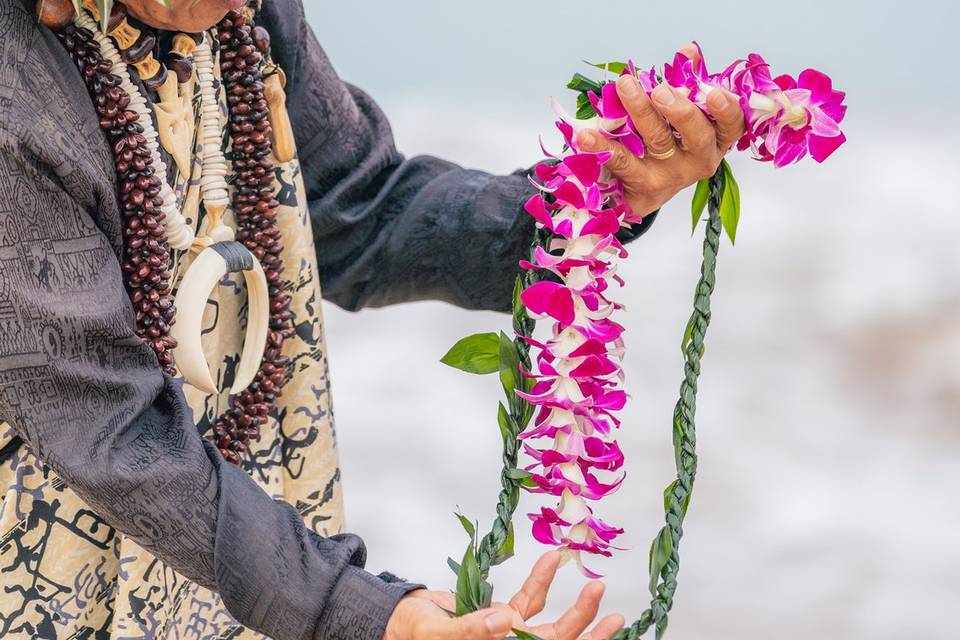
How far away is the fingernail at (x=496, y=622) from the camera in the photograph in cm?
69

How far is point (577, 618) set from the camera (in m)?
0.73

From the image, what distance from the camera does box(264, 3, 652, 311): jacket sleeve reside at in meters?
1.02

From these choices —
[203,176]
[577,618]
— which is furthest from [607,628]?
[203,176]

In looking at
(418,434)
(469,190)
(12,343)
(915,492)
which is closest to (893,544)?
(915,492)

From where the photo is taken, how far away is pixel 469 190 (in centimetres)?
105

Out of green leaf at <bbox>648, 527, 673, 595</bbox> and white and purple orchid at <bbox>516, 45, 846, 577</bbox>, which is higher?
white and purple orchid at <bbox>516, 45, 846, 577</bbox>

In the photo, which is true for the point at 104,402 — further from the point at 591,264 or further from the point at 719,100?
the point at 719,100

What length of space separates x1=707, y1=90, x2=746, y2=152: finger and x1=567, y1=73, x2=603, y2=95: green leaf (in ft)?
0.25

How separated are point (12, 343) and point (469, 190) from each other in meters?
0.45

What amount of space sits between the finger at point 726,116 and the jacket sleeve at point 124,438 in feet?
1.09

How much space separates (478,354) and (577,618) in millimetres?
171

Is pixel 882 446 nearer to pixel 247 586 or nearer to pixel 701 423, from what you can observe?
pixel 701 423

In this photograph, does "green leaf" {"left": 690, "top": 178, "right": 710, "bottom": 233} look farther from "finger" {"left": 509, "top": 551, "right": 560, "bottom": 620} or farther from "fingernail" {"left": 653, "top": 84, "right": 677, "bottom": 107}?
"finger" {"left": 509, "top": 551, "right": 560, "bottom": 620}

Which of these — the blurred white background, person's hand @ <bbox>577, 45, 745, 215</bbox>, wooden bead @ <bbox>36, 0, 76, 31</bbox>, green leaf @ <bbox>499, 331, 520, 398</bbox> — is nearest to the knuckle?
person's hand @ <bbox>577, 45, 745, 215</bbox>
